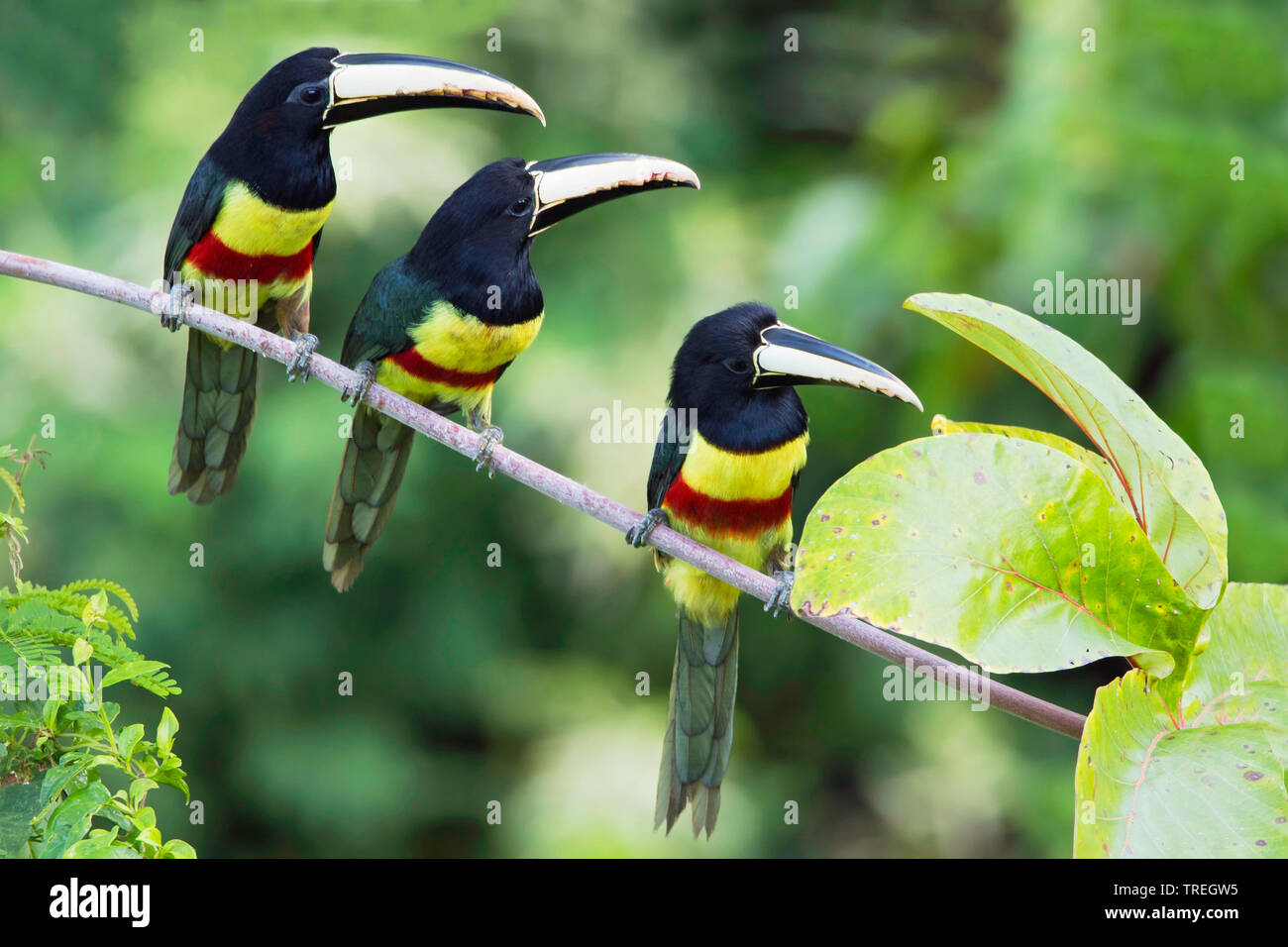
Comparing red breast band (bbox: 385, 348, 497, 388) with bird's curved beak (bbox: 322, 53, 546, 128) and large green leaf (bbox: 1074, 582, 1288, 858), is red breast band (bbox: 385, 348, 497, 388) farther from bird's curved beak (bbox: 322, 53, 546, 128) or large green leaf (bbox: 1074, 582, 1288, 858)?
large green leaf (bbox: 1074, 582, 1288, 858)

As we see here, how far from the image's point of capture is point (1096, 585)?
4.44ft

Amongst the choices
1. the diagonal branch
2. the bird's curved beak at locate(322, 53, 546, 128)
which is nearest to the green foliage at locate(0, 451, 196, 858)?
the diagonal branch

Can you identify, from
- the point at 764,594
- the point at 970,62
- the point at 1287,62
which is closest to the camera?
the point at 764,594

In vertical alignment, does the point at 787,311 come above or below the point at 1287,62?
below

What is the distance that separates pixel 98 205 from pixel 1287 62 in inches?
175

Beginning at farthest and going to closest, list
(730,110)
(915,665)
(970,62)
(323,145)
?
(730,110), (970,62), (323,145), (915,665)

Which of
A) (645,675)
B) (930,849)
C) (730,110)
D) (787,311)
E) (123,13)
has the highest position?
(123,13)

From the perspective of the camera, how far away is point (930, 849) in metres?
4.54

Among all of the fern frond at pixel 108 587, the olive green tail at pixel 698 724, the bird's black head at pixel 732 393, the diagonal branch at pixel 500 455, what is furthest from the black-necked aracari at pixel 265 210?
the olive green tail at pixel 698 724

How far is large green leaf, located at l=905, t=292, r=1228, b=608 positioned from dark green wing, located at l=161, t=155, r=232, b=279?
127 centimetres

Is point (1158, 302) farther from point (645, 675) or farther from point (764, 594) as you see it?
point (764, 594)

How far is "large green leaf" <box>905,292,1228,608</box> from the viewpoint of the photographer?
1.38 m

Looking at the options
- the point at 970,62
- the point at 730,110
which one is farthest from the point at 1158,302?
the point at 730,110

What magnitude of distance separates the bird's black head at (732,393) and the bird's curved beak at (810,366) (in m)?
0.08
